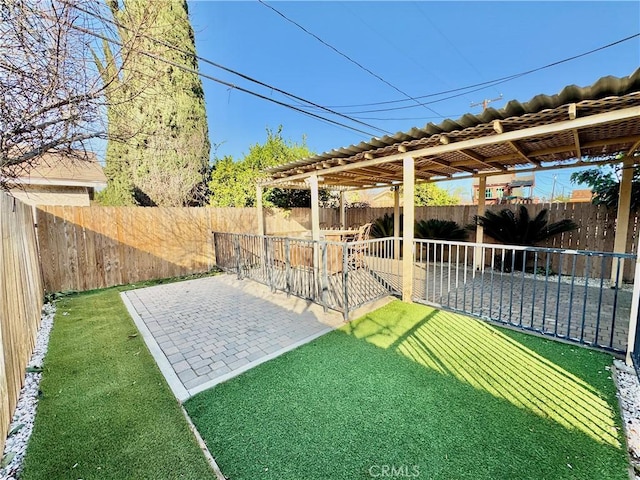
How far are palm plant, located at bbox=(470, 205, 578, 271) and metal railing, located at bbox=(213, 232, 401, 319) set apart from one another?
2734mm

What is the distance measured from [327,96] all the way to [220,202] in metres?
6.06

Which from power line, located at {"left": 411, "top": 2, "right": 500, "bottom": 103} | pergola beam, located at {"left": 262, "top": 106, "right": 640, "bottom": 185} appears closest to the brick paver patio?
pergola beam, located at {"left": 262, "top": 106, "right": 640, "bottom": 185}

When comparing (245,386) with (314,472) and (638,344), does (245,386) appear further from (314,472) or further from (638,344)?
(638,344)

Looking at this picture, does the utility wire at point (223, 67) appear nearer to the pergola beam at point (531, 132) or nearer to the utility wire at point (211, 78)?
the utility wire at point (211, 78)

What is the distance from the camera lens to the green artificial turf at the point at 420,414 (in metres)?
1.68

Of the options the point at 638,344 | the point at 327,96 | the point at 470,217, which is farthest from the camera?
the point at 327,96

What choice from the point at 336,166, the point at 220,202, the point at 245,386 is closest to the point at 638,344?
the point at 245,386

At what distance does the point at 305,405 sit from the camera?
2.23 meters

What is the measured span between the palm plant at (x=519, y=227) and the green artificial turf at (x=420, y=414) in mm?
4327

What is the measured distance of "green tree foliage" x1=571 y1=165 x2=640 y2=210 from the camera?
215 inches

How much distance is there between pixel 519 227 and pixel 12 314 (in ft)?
28.8

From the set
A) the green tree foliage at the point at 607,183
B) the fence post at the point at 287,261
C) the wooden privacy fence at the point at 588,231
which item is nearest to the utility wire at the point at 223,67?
the fence post at the point at 287,261

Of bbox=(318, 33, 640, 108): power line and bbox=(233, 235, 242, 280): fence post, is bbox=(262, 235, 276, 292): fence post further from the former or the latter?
bbox=(318, 33, 640, 108): power line

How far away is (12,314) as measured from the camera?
2.44m
